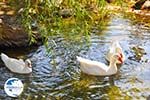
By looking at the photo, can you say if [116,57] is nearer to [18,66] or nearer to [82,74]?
[82,74]

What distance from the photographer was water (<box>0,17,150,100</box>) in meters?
9.02

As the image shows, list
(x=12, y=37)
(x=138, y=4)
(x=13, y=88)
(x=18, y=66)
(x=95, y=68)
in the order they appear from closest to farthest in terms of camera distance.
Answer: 1. (x=13, y=88)
2. (x=95, y=68)
3. (x=18, y=66)
4. (x=12, y=37)
5. (x=138, y=4)

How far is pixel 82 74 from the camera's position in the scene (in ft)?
34.2

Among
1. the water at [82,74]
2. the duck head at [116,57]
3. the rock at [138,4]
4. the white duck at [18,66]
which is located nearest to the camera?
the water at [82,74]

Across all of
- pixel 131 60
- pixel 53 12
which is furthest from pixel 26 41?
pixel 53 12

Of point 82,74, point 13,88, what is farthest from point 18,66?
point 13,88

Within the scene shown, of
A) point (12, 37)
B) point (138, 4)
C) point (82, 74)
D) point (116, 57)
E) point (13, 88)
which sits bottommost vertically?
point (82, 74)

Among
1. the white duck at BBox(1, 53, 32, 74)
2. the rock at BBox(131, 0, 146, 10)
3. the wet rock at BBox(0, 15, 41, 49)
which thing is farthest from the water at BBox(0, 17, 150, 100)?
the rock at BBox(131, 0, 146, 10)

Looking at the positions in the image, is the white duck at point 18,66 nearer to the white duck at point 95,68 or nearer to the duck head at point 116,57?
the white duck at point 95,68

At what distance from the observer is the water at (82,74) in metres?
9.02

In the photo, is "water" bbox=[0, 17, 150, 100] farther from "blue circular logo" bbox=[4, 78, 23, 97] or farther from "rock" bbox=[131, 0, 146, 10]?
"rock" bbox=[131, 0, 146, 10]

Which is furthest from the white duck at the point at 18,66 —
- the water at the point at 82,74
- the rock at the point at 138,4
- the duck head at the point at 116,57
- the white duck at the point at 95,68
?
the rock at the point at 138,4

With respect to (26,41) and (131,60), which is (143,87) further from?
(26,41)

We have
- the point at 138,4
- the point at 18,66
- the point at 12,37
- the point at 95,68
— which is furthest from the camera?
the point at 138,4
